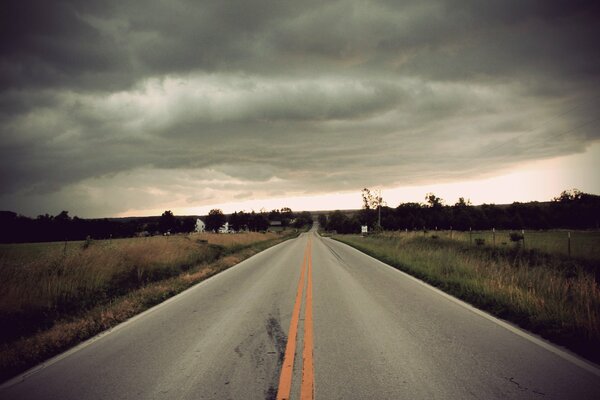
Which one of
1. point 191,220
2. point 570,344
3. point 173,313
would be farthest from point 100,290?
point 191,220

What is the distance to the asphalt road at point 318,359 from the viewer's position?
138 inches

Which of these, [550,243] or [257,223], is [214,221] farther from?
[550,243]

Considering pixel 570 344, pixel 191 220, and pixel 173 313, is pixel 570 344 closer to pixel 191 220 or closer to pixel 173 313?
pixel 173 313

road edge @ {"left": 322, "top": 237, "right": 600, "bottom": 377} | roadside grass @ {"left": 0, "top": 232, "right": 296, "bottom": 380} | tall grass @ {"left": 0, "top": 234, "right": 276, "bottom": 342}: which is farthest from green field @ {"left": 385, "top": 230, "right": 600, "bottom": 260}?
tall grass @ {"left": 0, "top": 234, "right": 276, "bottom": 342}

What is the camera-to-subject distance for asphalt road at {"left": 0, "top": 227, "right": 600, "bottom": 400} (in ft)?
11.5

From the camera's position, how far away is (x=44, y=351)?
4.91m

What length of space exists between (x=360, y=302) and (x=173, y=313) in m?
4.54

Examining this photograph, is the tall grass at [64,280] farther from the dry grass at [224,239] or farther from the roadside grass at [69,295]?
the dry grass at [224,239]

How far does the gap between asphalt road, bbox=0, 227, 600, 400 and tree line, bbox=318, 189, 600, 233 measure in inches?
1979

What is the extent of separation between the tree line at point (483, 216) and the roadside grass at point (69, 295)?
47.3 metres

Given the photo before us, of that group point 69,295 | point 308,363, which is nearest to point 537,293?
point 308,363

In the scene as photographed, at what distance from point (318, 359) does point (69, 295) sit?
26.3ft

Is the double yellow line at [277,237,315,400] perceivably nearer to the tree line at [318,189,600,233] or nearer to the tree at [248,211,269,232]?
the tree line at [318,189,600,233]

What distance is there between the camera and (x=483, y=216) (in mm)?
81812
